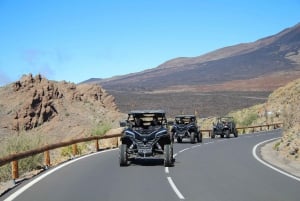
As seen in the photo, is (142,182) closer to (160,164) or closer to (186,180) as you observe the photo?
(186,180)

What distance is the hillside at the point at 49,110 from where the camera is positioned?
50156 mm

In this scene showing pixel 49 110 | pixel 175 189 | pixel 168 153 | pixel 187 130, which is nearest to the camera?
pixel 175 189

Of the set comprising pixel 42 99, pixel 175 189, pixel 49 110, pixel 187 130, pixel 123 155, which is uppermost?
pixel 42 99

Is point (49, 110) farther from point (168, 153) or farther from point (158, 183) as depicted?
point (158, 183)

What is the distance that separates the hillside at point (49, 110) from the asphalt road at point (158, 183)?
29524 mm

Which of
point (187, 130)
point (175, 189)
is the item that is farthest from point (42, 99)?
point (175, 189)

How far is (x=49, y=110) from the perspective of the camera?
53.6 meters

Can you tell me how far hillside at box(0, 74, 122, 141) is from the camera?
165 feet

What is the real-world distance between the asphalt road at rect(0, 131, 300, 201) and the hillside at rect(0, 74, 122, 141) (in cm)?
2952

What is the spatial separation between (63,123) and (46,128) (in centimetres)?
180

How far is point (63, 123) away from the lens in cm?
5178

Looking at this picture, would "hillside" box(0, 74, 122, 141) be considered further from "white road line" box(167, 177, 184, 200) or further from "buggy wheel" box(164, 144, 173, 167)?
"white road line" box(167, 177, 184, 200)

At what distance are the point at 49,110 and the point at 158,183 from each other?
40.6 meters

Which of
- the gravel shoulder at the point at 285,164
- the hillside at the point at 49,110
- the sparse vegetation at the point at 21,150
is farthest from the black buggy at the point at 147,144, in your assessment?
the hillside at the point at 49,110
